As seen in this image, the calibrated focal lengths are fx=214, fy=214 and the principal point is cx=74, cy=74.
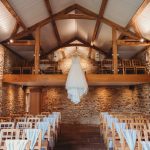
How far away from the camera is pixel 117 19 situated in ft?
36.7

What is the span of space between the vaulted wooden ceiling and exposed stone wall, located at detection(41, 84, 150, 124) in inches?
110

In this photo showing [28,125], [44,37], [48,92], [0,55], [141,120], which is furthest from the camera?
[48,92]

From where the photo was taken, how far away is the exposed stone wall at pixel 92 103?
47.3 ft

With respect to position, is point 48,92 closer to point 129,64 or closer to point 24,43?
point 24,43

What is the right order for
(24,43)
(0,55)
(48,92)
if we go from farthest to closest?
(48,92) < (24,43) < (0,55)

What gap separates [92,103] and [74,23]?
548 cm

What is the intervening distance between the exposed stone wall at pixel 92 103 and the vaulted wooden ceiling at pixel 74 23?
2.79 metres

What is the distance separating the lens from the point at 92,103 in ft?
47.9

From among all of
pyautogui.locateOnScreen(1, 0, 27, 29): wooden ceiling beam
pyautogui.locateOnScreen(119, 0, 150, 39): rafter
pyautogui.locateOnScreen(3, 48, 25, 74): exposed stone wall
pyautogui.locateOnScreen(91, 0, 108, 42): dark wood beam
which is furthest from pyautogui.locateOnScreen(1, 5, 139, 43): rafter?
pyautogui.locateOnScreen(3, 48, 25, 74): exposed stone wall

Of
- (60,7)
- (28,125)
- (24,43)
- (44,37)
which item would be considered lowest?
(28,125)

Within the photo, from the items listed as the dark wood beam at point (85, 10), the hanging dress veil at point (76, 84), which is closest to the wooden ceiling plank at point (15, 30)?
the dark wood beam at point (85, 10)

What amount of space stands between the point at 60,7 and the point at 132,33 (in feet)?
13.7

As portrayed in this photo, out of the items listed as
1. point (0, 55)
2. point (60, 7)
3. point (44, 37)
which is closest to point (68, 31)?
point (44, 37)

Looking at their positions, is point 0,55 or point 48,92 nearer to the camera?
point 0,55
